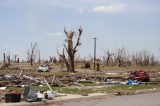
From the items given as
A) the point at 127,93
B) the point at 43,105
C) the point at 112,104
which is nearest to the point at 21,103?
the point at 43,105

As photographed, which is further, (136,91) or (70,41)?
(70,41)

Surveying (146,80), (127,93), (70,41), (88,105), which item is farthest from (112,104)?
(70,41)

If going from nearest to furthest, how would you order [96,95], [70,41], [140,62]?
1. [96,95]
2. [70,41]
3. [140,62]

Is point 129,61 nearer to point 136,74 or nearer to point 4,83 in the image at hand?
point 136,74

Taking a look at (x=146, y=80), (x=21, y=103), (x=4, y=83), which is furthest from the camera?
(x=146, y=80)

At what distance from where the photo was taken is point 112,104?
806 inches

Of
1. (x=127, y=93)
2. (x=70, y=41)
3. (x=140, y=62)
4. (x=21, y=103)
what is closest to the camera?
(x=21, y=103)

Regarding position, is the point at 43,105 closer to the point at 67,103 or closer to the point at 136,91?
the point at 67,103

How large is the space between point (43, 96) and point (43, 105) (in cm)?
150

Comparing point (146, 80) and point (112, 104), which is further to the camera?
point (146, 80)

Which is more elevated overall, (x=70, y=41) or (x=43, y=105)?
(x=70, y=41)

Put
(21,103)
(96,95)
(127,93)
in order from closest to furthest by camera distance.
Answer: (21,103) → (96,95) → (127,93)

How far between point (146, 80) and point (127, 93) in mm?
12906

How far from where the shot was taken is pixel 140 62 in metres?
128
